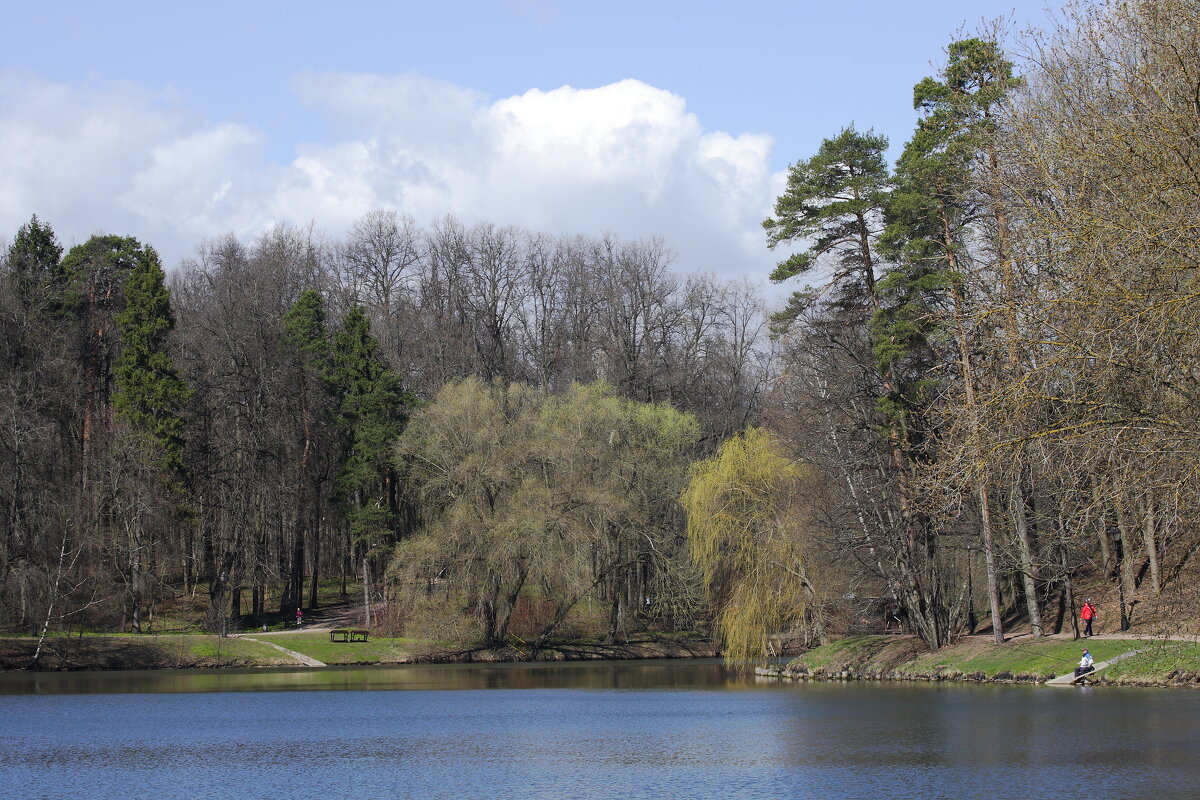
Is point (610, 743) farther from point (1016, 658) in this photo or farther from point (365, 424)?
point (365, 424)

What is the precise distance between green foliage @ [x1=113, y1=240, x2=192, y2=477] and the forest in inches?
5.6

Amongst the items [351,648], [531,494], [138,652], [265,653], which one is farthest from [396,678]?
[138,652]

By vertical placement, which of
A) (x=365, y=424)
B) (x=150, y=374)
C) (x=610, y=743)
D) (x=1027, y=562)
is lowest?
(x=610, y=743)

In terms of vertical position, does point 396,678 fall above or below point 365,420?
below

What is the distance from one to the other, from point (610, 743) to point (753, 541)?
19.3m

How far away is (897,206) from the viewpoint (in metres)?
35.3

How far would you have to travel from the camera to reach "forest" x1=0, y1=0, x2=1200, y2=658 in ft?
47.3

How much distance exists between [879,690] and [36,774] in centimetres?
2235

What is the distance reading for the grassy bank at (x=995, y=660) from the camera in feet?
93.8

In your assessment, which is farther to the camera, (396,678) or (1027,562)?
(396,678)

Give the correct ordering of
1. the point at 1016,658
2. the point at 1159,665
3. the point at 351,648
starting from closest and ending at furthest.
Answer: the point at 1159,665 < the point at 1016,658 < the point at 351,648

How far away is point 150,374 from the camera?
5347 cm

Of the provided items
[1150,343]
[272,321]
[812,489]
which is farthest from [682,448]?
[1150,343]

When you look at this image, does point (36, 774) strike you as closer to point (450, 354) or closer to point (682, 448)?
point (682, 448)
